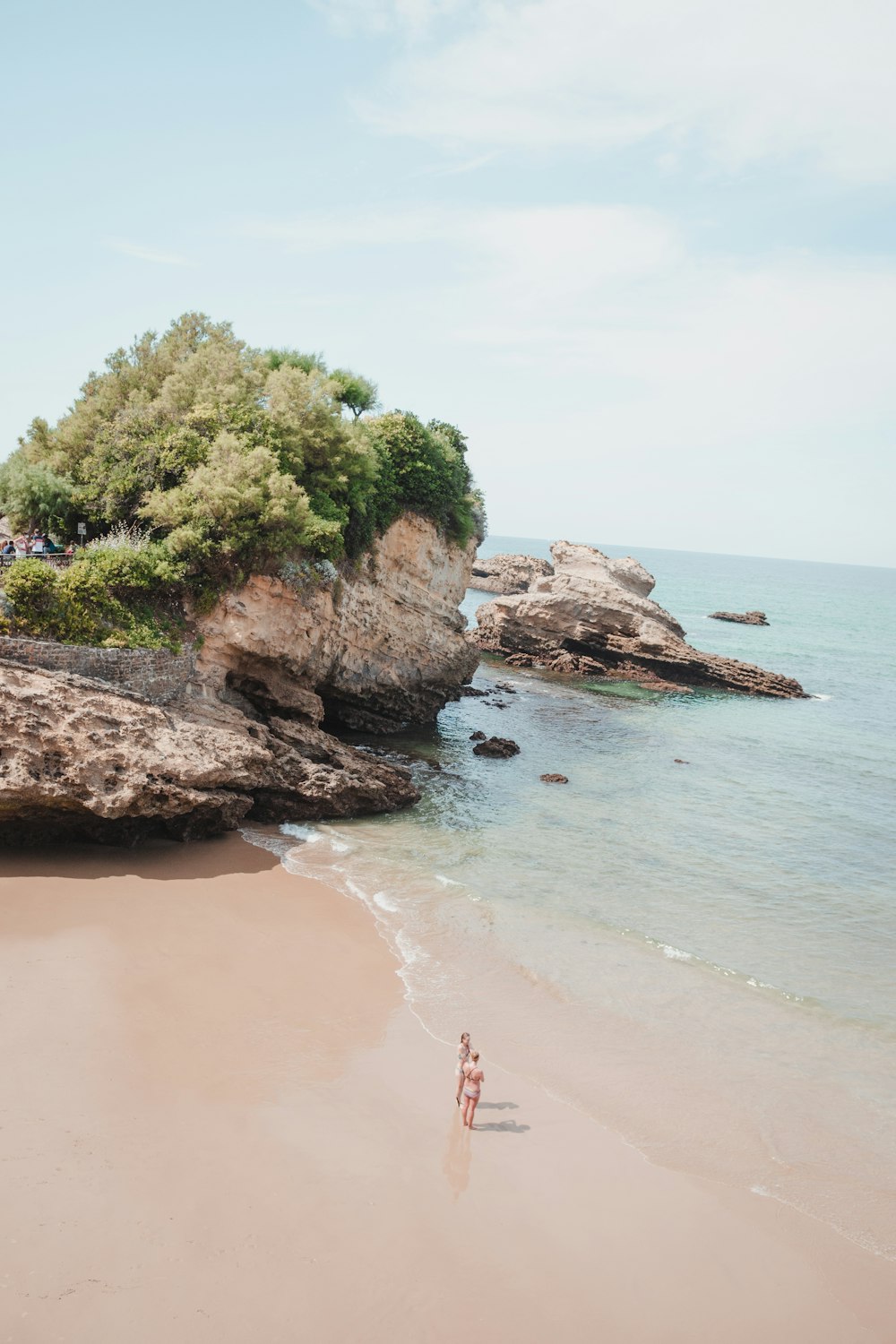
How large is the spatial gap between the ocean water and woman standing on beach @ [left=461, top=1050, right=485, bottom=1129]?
148 cm

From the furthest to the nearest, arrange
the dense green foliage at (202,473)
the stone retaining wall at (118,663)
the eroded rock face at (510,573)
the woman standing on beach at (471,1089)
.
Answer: the eroded rock face at (510,573) → the dense green foliage at (202,473) → the stone retaining wall at (118,663) → the woman standing on beach at (471,1089)

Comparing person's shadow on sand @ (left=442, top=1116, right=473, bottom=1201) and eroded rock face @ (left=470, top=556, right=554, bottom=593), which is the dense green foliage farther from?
eroded rock face @ (left=470, top=556, right=554, bottom=593)

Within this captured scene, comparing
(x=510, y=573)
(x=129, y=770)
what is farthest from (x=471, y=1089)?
(x=510, y=573)

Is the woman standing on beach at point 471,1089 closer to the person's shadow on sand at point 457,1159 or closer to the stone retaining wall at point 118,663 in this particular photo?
the person's shadow on sand at point 457,1159

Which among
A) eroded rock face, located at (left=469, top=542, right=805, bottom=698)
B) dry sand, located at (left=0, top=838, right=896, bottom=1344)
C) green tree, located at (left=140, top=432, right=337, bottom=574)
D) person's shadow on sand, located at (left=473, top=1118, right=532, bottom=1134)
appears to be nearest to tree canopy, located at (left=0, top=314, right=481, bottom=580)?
green tree, located at (left=140, top=432, right=337, bottom=574)

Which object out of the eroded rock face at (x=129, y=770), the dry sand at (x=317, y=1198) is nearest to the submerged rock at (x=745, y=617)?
the eroded rock face at (x=129, y=770)

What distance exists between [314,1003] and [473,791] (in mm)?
12027

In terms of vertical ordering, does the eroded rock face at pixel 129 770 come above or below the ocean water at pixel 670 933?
above

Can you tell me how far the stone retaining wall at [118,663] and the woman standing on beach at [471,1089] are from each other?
10308 mm

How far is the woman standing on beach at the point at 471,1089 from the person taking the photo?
1046 cm

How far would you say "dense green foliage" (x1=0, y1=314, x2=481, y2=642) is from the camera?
19641mm

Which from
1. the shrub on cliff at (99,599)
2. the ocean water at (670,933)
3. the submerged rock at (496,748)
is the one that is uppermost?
the shrub on cliff at (99,599)

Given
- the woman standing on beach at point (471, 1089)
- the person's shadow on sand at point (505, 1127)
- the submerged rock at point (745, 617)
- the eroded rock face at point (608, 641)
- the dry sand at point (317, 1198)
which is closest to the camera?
the dry sand at point (317, 1198)

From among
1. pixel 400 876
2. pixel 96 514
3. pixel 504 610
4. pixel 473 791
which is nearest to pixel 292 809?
pixel 400 876
